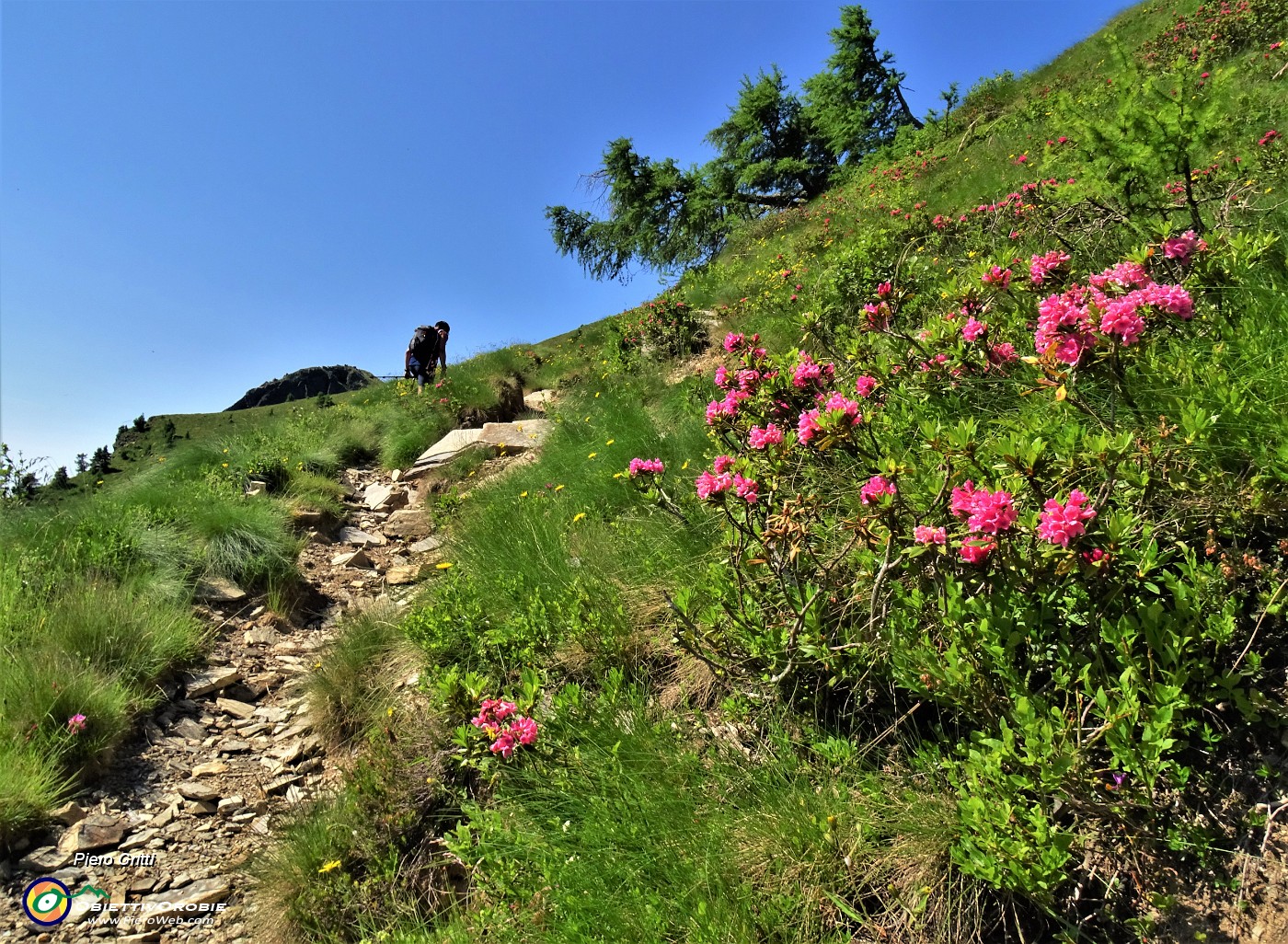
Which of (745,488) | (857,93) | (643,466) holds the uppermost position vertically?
(857,93)

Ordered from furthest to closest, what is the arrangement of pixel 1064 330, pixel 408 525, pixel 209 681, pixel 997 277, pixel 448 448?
pixel 448 448, pixel 408 525, pixel 209 681, pixel 997 277, pixel 1064 330

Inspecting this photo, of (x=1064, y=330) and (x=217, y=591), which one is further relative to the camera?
(x=217, y=591)

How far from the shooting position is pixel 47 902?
278 cm

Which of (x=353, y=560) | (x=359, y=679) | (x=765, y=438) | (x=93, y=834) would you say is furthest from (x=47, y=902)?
(x=765, y=438)

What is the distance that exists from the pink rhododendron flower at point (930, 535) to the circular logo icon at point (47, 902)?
12.6ft

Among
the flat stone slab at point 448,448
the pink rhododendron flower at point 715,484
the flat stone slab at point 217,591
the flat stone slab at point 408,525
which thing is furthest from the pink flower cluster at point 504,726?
the flat stone slab at point 448,448

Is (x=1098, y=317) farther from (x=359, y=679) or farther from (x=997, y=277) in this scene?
(x=359, y=679)

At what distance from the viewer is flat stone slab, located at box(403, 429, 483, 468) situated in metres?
8.21

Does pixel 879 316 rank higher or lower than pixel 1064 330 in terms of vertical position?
higher

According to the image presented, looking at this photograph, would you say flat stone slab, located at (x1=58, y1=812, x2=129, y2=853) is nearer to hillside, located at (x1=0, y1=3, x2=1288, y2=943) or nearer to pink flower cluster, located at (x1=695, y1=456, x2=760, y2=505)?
hillside, located at (x1=0, y1=3, x2=1288, y2=943)

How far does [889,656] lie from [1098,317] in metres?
1.15

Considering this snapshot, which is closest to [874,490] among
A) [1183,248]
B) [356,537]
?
[1183,248]

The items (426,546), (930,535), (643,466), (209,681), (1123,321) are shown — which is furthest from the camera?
(426,546)

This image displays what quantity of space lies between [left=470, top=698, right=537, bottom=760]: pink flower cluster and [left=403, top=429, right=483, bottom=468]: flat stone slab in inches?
244
